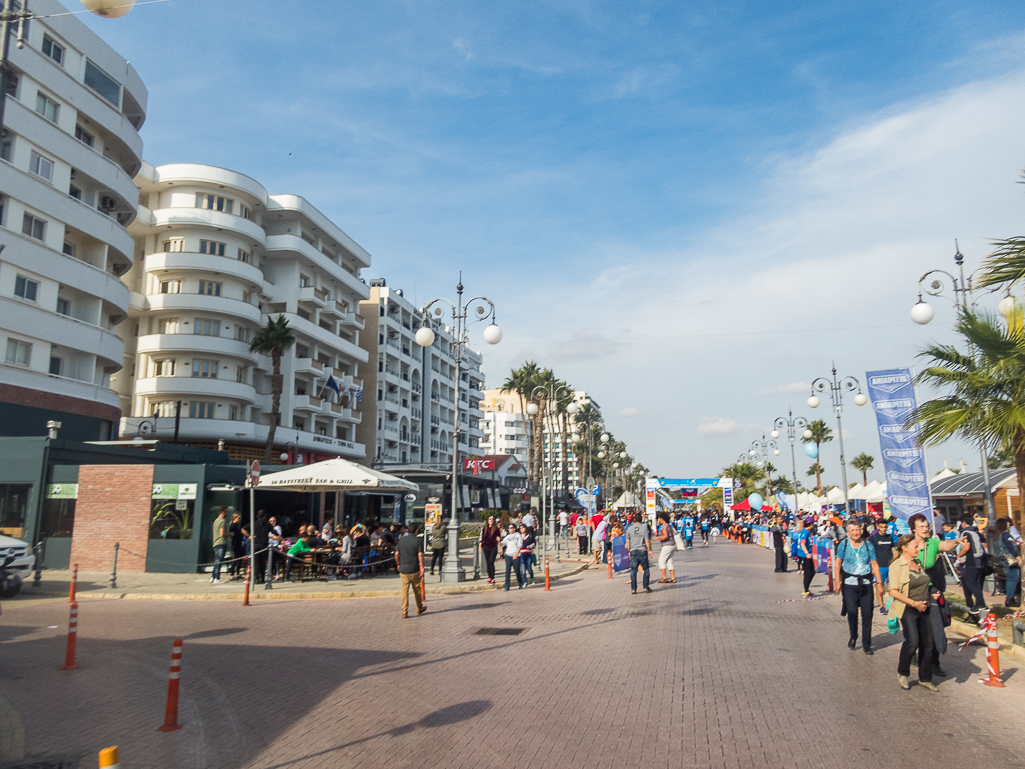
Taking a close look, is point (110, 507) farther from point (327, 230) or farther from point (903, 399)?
point (327, 230)

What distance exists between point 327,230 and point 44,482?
36.7 m

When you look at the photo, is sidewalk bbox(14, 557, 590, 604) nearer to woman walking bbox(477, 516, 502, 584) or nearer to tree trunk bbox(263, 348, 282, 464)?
woman walking bbox(477, 516, 502, 584)

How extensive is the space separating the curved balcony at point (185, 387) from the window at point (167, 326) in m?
2.53

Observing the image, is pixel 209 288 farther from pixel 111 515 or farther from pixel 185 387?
pixel 111 515

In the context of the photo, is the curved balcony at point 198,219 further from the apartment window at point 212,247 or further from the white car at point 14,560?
the white car at point 14,560

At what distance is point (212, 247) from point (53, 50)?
16000mm

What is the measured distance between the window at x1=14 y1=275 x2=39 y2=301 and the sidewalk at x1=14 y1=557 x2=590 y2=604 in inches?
560

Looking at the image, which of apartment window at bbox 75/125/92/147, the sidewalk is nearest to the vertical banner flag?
the sidewalk

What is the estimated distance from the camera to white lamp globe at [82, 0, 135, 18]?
24.1 ft

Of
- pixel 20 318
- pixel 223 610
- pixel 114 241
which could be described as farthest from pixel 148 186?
pixel 223 610

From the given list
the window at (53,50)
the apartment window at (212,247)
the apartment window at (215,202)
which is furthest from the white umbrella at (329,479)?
the apartment window at (215,202)

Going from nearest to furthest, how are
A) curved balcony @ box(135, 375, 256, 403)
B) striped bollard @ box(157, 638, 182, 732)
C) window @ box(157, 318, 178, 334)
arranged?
striped bollard @ box(157, 638, 182, 732), curved balcony @ box(135, 375, 256, 403), window @ box(157, 318, 178, 334)

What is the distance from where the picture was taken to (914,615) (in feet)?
26.7

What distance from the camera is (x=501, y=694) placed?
7797mm
